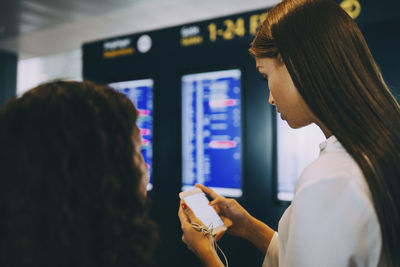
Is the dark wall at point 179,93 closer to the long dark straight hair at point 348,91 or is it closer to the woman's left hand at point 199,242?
the woman's left hand at point 199,242

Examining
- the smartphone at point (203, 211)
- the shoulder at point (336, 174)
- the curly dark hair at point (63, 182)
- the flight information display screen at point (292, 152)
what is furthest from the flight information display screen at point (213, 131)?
the curly dark hair at point (63, 182)

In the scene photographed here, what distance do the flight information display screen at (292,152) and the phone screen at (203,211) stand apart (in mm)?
939

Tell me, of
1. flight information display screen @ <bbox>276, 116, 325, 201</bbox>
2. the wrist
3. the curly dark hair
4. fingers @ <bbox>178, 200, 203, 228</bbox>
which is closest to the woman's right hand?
fingers @ <bbox>178, 200, 203, 228</bbox>

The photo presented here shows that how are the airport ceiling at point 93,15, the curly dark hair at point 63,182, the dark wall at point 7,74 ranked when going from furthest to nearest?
1. the dark wall at point 7,74
2. the airport ceiling at point 93,15
3. the curly dark hair at point 63,182

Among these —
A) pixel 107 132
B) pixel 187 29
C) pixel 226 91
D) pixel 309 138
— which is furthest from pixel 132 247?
pixel 187 29

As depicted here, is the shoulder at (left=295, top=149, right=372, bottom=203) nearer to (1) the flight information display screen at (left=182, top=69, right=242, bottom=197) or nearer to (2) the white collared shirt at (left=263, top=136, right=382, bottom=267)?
(2) the white collared shirt at (left=263, top=136, right=382, bottom=267)

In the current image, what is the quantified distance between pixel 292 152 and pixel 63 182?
1.81 metres

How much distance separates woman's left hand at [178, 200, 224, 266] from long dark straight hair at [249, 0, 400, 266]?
511 millimetres

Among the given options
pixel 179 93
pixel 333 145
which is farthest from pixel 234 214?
pixel 179 93

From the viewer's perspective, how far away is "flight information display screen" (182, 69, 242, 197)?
2.36 metres

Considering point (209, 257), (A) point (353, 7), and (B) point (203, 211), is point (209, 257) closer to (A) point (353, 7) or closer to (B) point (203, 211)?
(B) point (203, 211)

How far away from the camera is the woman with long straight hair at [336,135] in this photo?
73 cm

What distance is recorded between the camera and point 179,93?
102 inches

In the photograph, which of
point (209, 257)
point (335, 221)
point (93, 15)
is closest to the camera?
point (335, 221)
